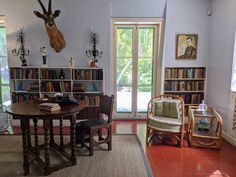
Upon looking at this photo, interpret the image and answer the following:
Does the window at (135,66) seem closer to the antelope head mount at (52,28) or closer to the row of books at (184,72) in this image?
the row of books at (184,72)

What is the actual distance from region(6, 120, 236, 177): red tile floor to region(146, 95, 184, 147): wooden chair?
228 mm

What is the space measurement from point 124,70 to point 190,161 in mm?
2682

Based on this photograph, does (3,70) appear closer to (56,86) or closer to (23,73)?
(23,73)

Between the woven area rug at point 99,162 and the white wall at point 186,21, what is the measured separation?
2.41 metres

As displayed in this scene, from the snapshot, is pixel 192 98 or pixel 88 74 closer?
pixel 88 74

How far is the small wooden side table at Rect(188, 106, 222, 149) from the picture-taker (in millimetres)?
3635

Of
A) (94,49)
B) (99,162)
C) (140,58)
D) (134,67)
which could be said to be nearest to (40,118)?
(99,162)

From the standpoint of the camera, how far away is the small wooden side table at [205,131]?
11.9ft

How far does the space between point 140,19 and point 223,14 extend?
1690 millimetres

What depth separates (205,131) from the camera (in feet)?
12.9

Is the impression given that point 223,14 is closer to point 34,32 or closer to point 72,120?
point 72,120

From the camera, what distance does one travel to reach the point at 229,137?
3.94 metres

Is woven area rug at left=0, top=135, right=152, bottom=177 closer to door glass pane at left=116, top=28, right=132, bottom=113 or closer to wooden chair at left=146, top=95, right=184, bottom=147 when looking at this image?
wooden chair at left=146, top=95, right=184, bottom=147

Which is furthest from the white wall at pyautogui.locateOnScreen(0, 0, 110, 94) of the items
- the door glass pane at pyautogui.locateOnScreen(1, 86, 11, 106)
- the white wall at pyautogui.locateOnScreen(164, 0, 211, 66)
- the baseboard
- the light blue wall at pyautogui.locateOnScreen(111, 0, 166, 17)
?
the baseboard
